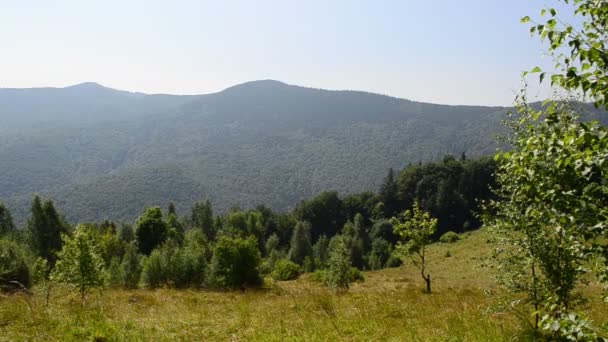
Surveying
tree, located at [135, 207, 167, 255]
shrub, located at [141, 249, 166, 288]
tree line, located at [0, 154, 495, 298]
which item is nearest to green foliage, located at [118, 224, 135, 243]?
tree line, located at [0, 154, 495, 298]

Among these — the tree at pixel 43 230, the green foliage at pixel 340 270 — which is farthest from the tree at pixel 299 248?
the green foliage at pixel 340 270

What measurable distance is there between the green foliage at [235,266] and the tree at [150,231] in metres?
28.2

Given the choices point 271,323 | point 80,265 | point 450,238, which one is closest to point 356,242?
point 450,238

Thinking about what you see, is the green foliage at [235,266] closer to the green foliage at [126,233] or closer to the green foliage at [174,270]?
the green foliage at [174,270]

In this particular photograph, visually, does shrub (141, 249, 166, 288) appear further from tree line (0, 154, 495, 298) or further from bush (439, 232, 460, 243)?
bush (439, 232, 460, 243)

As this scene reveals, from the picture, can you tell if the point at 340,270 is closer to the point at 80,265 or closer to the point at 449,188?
the point at 80,265

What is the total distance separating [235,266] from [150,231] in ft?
101

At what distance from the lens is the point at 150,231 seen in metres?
58.4

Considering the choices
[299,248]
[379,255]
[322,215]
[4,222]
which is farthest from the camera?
[322,215]

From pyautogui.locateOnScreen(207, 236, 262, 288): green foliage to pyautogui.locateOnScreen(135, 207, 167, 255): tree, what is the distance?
2824cm

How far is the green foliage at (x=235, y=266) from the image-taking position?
1284 inches

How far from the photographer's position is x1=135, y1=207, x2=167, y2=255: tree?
191 ft

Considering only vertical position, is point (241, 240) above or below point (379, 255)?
above

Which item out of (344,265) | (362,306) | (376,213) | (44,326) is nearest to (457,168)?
(376,213)
